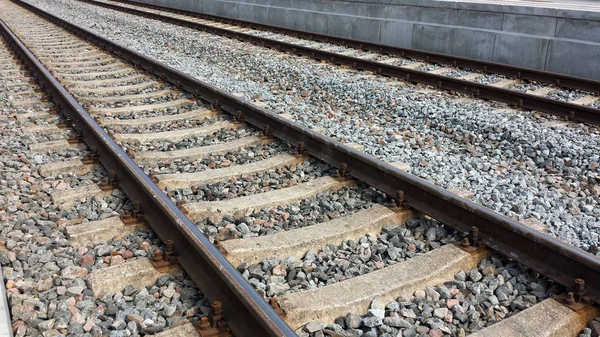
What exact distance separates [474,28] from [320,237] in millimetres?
8748

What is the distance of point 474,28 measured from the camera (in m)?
11.5

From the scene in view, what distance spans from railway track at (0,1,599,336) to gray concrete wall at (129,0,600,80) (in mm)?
5976

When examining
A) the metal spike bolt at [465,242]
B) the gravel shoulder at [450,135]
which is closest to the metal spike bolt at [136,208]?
the metal spike bolt at [465,242]

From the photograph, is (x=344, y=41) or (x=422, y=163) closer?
(x=422, y=163)

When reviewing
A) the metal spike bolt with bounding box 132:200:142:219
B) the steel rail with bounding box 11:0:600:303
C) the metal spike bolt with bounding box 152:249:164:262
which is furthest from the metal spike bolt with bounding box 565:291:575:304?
the metal spike bolt with bounding box 132:200:142:219

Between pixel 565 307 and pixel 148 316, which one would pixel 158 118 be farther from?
pixel 565 307

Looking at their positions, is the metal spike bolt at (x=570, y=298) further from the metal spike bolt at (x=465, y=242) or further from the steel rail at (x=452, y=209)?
the metal spike bolt at (x=465, y=242)

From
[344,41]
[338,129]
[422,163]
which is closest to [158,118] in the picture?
[338,129]

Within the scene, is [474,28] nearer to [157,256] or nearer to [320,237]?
[320,237]

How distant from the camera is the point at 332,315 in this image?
3.19 meters

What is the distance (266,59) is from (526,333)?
9432 millimetres

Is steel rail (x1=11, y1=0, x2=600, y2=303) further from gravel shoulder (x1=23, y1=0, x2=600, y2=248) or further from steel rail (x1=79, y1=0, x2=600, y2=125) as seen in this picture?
steel rail (x1=79, y1=0, x2=600, y2=125)

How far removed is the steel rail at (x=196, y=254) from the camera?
2.87 m

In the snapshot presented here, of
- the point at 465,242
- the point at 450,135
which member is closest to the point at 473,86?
the point at 450,135
